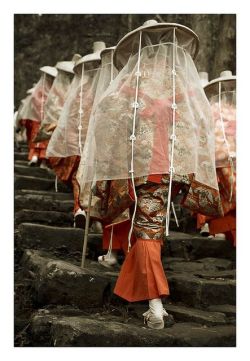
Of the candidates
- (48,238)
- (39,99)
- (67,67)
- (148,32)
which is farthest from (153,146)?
(39,99)

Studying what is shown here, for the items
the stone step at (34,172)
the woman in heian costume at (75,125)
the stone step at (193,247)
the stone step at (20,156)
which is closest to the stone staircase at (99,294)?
the stone step at (193,247)

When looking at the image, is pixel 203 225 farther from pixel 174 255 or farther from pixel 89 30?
pixel 89 30

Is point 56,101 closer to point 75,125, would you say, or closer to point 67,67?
point 67,67

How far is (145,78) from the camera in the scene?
3184mm

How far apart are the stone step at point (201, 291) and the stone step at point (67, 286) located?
59cm

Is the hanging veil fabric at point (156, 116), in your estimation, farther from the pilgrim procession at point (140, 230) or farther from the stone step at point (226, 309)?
the stone step at point (226, 309)

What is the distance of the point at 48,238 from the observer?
420 centimetres

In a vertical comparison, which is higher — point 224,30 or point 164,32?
point 224,30

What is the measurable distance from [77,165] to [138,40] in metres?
2.00

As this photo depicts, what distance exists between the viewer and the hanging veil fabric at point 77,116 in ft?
15.7

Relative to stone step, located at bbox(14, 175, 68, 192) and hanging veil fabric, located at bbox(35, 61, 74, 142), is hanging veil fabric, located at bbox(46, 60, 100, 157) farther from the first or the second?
stone step, located at bbox(14, 175, 68, 192)

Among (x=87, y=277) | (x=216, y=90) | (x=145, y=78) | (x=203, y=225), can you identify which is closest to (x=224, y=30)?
(x=216, y=90)

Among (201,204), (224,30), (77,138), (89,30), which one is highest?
(89,30)

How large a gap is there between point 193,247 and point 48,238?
148 centimetres
